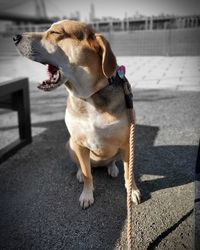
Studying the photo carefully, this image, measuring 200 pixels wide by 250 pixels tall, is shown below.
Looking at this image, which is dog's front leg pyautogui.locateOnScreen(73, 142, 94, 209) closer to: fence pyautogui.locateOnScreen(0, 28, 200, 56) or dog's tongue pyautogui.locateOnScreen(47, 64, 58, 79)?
dog's tongue pyautogui.locateOnScreen(47, 64, 58, 79)

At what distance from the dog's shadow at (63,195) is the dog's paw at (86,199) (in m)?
0.05

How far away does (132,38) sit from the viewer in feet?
60.2

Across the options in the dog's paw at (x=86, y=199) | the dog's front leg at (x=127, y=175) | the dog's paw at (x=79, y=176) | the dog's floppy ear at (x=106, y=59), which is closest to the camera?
the dog's floppy ear at (x=106, y=59)

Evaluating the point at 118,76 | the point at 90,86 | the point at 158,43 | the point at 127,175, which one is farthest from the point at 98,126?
the point at 158,43

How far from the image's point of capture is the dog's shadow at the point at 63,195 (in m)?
2.31

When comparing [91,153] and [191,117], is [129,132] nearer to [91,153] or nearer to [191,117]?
[91,153]

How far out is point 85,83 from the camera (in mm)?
2277

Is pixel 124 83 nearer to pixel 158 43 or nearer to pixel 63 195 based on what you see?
pixel 63 195

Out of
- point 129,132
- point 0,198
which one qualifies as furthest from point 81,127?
point 0,198

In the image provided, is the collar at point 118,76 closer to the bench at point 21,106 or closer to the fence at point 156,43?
the bench at point 21,106

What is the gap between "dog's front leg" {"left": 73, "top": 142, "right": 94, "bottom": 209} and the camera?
8.61 ft

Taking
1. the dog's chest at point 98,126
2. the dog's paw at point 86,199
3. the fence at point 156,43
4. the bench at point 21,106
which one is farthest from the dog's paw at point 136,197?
the fence at point 156,43

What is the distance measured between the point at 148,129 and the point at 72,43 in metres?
2.74

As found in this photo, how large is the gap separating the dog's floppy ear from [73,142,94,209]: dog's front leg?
0.79m
